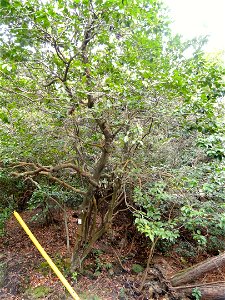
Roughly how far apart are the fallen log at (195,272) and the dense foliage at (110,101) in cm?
122

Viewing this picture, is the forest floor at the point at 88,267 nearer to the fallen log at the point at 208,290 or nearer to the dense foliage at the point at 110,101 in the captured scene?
the fallen log at the point at 208,290

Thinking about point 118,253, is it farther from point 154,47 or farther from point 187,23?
point 187,23

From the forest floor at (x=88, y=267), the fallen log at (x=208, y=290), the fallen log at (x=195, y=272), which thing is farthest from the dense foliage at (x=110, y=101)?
the fallen log at (x=208, y=290)

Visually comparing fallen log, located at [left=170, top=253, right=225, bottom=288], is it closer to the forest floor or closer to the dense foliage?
the forest floor

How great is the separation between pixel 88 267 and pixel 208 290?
2.11m

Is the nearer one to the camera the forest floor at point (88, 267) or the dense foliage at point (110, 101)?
the dense foliage at point (110, 101)

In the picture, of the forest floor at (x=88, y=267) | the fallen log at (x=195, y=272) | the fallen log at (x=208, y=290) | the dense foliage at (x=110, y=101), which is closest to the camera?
the dense foliage at (x=110, y=101)

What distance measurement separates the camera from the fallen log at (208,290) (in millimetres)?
3621

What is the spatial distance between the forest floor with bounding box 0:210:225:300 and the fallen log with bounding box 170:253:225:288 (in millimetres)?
187

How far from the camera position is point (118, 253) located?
4.51m

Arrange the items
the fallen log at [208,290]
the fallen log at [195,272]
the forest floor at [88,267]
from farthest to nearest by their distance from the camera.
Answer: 1. the fallen log at [195,272]
2. the fallen log at [208,290]
3. the forest floor at [88,267]

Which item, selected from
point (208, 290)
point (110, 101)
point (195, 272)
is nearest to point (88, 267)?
point (195, 272)

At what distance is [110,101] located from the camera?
7.78 ft

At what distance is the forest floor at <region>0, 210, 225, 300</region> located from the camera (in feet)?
10.7
